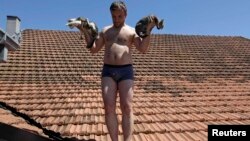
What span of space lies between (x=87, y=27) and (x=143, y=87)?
3651 millimetres

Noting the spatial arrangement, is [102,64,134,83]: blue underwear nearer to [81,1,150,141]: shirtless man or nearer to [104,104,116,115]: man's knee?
[81,1,150,141]: shirtless man

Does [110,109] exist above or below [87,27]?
below

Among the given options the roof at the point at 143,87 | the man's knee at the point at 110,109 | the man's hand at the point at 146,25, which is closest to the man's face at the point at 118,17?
the man's hand at the point at 146,25

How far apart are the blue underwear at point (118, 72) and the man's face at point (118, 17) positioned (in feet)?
1.48

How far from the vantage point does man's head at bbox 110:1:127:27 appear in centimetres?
323

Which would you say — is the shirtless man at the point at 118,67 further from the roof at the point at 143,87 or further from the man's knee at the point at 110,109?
the roof at the point at 143,87

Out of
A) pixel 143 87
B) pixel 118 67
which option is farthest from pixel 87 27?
pixel 143 87

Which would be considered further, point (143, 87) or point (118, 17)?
point (143, 87)

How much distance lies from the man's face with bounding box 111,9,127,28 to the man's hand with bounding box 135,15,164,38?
17 cm

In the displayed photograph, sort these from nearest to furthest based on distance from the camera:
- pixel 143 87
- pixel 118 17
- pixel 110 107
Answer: pixel 110 107, pixel 118 17, pixel 143 87

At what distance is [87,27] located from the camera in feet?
11.1

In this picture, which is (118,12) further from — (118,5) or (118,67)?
(118,67)

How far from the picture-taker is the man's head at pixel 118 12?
323 cm

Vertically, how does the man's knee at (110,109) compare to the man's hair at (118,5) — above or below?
below
